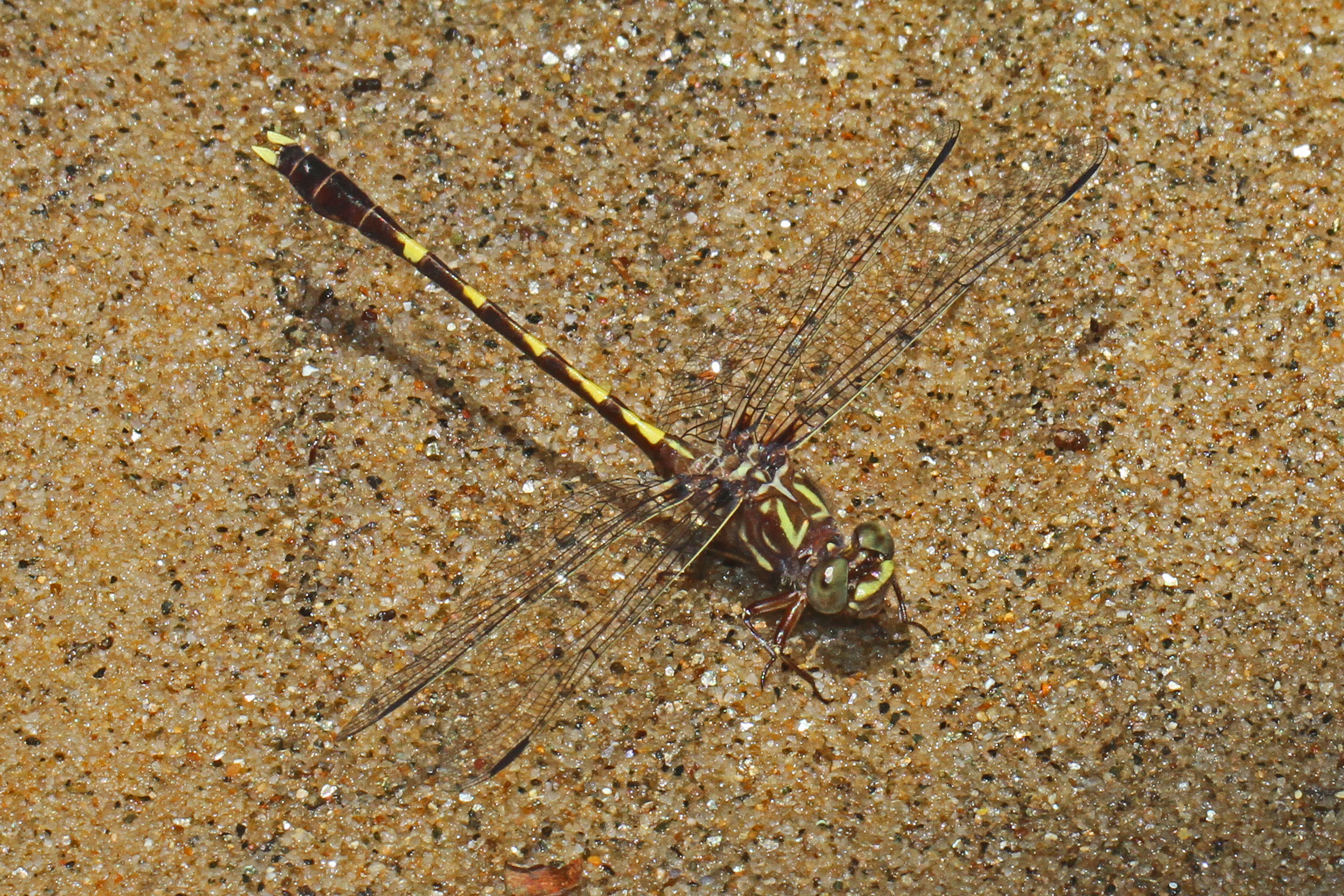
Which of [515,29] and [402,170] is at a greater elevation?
[515,29]

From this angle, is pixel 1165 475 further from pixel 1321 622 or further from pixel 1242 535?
pixel 1321 622

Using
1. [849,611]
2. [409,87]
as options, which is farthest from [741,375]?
[409,87]

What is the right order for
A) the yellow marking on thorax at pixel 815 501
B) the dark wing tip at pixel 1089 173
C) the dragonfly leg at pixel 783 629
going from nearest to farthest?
1. the dragonfly leg at pixel 783 629
2. the yellow marking on thorax at pixel 815 501
3. the dark wing tip at pixel 1089 173

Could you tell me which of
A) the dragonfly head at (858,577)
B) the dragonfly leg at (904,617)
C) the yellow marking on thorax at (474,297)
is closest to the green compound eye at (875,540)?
the dragonfly head at (858,577)

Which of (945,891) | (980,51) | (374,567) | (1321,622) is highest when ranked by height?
(980,51)

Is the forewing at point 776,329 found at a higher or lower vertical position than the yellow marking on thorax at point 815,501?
higher

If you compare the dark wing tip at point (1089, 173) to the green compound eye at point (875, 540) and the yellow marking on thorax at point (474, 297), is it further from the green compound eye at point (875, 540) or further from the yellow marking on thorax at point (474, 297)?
the yellow marking on thorax at point (474, 297)

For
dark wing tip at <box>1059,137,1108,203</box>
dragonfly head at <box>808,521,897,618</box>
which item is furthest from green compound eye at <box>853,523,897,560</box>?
dark wing tip at <box>1059,137,1108,203</box>

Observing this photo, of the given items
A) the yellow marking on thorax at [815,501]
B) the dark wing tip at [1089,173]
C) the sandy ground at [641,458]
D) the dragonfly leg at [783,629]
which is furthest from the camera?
the dark wing tip at [1089,173]
